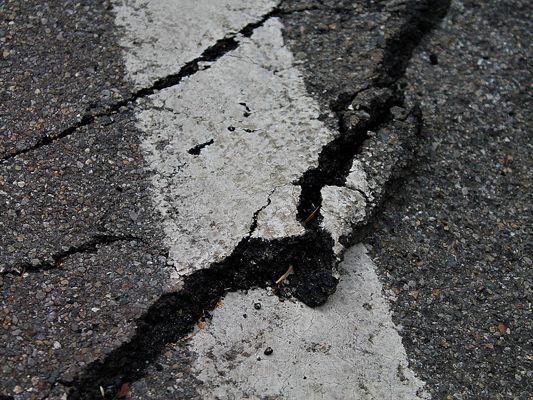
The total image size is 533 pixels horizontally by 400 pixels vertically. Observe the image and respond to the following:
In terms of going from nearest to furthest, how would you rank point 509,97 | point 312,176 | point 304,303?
point 304,303 → point 312,176 → point 509,97

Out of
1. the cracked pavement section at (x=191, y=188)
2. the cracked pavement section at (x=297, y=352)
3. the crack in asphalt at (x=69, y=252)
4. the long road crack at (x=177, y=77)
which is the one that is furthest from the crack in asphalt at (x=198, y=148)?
the cracked pavement section at (x=297, y=352)

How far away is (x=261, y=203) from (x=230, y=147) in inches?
10.2

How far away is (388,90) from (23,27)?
4.48ft

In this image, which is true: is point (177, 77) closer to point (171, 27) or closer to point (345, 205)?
point (171, 27)

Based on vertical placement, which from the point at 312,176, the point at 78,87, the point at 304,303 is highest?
the point at 78,87

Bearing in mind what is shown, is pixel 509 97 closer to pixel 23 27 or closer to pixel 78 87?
pixel 78 87

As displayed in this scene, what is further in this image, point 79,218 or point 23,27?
point 23,27

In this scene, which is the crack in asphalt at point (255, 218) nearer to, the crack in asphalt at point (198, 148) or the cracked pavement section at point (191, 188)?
the cracked pavement section at point (191, 188)

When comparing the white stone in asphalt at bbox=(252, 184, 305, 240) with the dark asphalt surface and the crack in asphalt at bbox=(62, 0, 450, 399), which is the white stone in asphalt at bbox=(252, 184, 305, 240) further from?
the dark asphalt surface

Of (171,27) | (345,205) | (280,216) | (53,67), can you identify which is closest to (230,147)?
(280,216)

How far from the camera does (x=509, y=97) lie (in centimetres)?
289

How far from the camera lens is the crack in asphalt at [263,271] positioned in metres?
2.09

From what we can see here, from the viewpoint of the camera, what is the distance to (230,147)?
8.29ft

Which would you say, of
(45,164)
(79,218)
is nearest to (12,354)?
(79,218)
